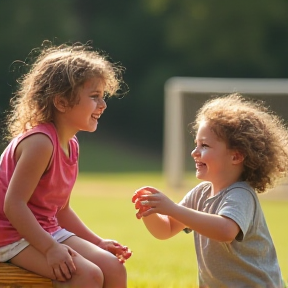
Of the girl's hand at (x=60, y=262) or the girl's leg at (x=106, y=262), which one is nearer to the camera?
the girl's hand at (x=60, y=262)

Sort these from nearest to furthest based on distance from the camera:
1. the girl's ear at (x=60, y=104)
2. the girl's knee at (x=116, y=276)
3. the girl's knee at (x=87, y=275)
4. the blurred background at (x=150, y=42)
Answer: the girl's knee at (x=87, y=275), the girl's knee at (x=116, y=276), the girl's ear at (x=60, y=104), the blurred background at (x=150, y=42)

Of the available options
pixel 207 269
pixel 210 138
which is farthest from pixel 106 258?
pixel 210 138

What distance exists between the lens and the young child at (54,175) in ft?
11.2

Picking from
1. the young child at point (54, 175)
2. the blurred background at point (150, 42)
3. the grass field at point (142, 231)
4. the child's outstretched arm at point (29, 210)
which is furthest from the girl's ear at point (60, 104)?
the blurred background at point (150, 42)

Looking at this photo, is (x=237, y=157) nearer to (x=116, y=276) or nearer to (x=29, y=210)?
(x=116, y=276)

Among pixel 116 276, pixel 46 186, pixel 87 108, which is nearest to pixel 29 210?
pixel 46 186

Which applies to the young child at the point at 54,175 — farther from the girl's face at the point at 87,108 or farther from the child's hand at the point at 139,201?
the child's hand at the point at 139,201

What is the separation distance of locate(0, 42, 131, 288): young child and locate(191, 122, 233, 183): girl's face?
0.45m

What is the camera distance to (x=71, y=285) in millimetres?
3385

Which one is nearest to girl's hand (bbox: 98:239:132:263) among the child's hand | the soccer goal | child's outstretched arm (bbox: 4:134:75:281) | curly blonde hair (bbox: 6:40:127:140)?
the child's hand

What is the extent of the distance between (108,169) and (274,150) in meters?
21.0

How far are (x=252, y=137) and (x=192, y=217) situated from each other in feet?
1.61

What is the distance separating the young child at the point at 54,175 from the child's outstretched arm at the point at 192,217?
10.4 inches

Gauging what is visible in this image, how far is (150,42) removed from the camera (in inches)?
1250
